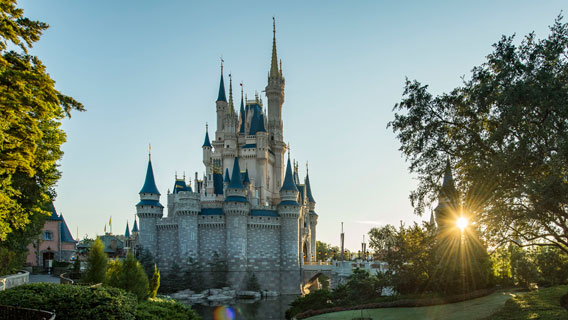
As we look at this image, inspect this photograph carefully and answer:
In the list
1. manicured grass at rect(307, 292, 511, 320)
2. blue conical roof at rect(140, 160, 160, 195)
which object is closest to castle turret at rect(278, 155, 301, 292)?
blue conical roof at rect(140, 160, 160, 195)

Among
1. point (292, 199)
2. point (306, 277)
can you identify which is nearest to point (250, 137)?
point (292, 199)

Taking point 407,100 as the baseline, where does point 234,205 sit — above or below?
below

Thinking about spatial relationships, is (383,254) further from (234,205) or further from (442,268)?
(234,205)

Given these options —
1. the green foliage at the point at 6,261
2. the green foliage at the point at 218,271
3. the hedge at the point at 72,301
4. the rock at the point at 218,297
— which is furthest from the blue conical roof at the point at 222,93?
the hedge at the point at 72,301

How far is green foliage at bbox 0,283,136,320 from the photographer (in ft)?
53.7

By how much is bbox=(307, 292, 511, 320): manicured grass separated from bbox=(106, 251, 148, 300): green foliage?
10.3m

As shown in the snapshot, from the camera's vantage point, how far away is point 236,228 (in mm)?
57500

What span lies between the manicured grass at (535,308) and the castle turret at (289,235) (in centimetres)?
3952

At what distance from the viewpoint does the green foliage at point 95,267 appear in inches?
984

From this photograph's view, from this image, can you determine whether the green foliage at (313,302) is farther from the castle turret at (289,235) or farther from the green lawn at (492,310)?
the castle turret at (289,235)

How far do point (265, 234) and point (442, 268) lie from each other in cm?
3695

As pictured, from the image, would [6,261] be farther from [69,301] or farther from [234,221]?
[234,221]

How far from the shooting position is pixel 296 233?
200 ft

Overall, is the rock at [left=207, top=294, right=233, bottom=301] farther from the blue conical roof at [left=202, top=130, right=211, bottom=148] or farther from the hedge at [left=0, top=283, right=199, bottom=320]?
the hedge at [left=0, top=283, right=199, bottom=320]
